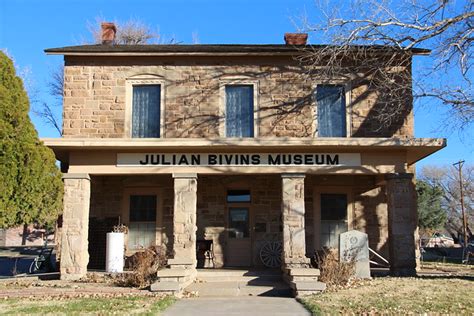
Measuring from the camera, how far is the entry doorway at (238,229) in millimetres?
16531

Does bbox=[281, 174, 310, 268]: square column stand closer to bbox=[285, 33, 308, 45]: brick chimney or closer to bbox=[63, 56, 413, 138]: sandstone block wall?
bbox=[63, 56, 413, 138]: sandstone block wall

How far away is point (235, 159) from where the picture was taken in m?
14.4

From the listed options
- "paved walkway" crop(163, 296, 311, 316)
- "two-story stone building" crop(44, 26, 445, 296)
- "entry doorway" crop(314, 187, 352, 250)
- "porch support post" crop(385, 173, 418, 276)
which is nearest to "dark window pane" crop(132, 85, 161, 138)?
"two-story stone building" crop(44, 26, 445, 296)

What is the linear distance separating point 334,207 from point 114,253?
737 centimetres

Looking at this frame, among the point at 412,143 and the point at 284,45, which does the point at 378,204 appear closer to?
the point at 412,143

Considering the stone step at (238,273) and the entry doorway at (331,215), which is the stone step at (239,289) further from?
the entry doorway at (331,215)

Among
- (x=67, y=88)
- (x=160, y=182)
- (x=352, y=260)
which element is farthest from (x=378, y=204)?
(x=67, y=88)

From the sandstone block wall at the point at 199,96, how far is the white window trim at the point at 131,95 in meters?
0.10

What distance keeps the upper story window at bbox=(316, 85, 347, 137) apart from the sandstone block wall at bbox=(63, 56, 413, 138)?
289mm

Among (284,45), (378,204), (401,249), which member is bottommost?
(401,249)

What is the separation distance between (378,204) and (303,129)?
3.63 metres

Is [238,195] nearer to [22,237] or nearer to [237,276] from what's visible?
[237,276]

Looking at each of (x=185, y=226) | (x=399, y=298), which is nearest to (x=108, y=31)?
(x=185, y=226)

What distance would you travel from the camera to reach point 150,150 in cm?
1440
